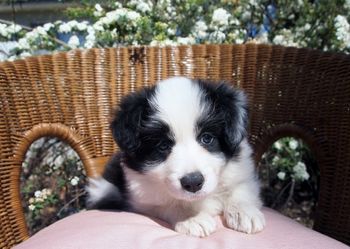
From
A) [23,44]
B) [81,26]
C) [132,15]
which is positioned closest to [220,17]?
[132,15]

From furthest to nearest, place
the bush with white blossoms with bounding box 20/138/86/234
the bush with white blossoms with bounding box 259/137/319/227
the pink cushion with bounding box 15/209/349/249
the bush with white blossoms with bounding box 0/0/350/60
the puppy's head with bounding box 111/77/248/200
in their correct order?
the bush with white blossoms with bounding box 259/137/319/227
the bush with white blossoms with bounding box 20/138/86/234
the bush with white blossoms with bounding box 0/0/350/60
the puppy's head with bounding box 111/77/248/200
the pink cushion with bounding box 15/209/349/249

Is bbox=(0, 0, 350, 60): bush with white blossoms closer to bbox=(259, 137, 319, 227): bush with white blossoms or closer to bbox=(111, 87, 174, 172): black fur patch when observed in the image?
bbox=(259, 137, 319, 227): bush with white blossoms

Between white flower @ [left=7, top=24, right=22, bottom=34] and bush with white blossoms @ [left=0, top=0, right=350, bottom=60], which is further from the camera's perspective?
white flower @ [left=7, top=24, right=22, bottom=34]

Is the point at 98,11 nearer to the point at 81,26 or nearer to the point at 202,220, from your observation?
the point at 81,26

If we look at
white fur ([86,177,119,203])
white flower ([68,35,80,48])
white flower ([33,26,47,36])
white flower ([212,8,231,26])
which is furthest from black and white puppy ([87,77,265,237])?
white flower ([33,26,47,36])

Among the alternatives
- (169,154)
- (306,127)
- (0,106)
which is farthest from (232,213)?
(0,106)

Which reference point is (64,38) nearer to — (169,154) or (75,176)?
(75,176)
